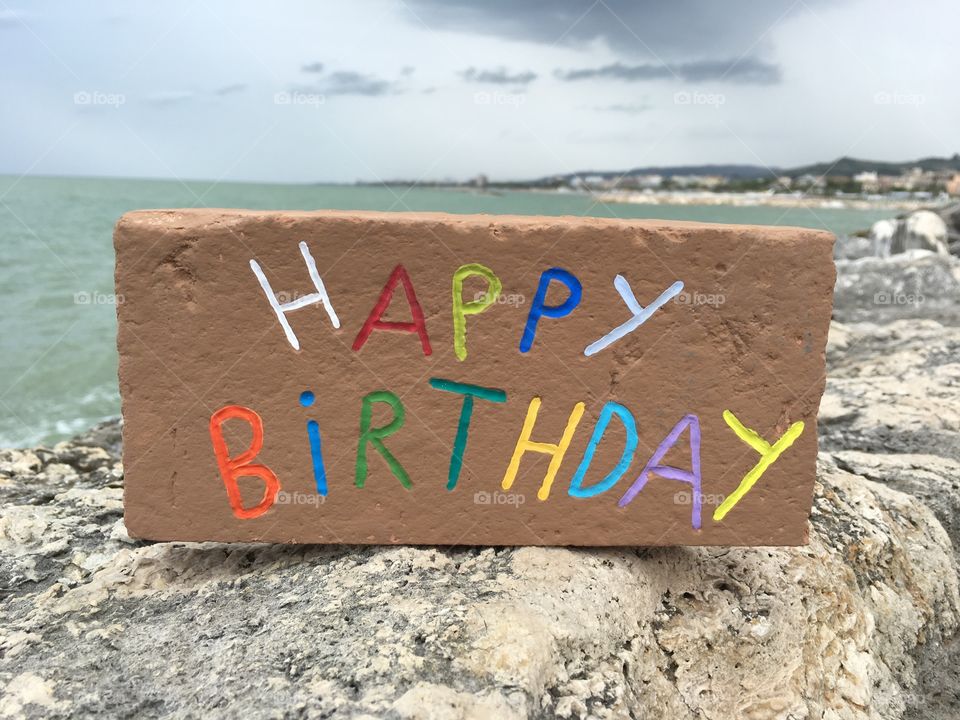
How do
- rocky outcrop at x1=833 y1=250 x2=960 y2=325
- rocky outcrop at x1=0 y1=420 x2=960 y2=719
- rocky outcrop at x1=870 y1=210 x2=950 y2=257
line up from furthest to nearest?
rocky outcrop at x1=870 y1=210 x2=950 y2=257, rocky outcrop at x1=833 y1=250 x2=960 y2=325, rocky outcrop at x1=0 y1=420 x2=960 y2=719

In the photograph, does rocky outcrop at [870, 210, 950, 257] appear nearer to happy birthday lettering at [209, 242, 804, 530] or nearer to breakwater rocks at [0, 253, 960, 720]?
breakwater rocks at [0, 253, 960, 720]

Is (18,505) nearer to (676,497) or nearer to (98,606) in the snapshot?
(98,606)

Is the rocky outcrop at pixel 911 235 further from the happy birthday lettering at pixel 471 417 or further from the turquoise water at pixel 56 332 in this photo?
the happy birthday lettering at pixel 471 417

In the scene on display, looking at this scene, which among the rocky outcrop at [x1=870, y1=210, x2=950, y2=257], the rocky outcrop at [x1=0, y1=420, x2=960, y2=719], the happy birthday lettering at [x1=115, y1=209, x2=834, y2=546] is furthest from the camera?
the rocky outcrop at [x1=870, y1=210, x2=950, y2=257]

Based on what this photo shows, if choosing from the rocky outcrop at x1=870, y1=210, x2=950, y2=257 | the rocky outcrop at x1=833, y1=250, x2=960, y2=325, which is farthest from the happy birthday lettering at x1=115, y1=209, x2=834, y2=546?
the rocky outcrop at x1=870, y1=210, x2=950, y2=257

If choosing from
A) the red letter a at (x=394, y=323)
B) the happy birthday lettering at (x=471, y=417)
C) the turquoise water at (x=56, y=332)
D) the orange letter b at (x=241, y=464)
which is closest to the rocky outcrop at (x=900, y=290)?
the turquoise water at (x=56, y=332)

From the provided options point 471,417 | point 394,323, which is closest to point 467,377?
point 471,417
